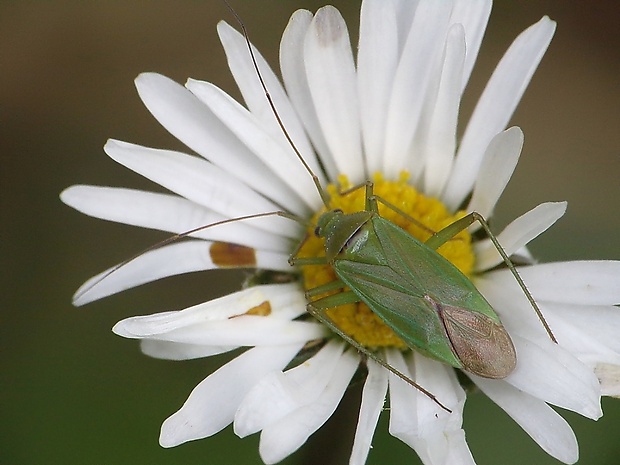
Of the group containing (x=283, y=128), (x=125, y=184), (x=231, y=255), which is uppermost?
(x=125, y=184)

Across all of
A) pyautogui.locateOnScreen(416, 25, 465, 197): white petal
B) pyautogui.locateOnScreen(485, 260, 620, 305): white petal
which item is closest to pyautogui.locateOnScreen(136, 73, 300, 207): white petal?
pyautogui.locateOnScreen(416, 25, 465, 197): white petal

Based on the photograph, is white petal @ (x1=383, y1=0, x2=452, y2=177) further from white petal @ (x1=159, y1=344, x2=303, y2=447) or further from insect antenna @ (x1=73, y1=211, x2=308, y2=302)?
white petal @ (x1=159, y1=344, x2=303, y2=447)

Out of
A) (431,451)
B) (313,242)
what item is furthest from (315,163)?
(431,451)

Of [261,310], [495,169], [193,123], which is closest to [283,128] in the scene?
[193,123]

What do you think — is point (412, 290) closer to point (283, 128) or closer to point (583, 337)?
point (583, 337)

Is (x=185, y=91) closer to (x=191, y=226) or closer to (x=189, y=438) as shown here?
(x=191, y=226)

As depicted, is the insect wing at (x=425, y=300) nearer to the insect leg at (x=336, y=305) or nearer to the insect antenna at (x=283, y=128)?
the insect leg at (x=336, y=305)
